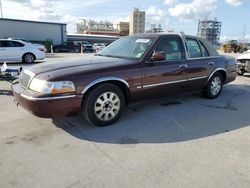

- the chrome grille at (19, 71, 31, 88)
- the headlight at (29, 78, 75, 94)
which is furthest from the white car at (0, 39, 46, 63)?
the headlight at (29, 78, 75, 94)

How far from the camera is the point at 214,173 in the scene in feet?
9.09

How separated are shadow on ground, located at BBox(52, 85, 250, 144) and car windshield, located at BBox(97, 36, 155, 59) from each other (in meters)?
1.15

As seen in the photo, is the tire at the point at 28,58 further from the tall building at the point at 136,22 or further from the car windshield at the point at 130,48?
the tall building at the point at 136,22

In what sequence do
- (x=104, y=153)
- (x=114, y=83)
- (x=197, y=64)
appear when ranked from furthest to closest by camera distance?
(x=197, y=64) → (x=114, y=83) → (x=104, y=153)

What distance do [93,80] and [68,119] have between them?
3.45 ft

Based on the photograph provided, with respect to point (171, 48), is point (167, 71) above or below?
below

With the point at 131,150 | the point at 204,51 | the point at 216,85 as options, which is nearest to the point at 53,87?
the point at 131,150

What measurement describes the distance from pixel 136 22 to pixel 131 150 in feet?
305

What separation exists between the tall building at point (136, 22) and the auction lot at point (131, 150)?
294 ft

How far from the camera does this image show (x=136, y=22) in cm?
9169

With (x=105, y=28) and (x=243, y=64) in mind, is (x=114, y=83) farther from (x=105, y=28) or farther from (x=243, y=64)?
(x=105, y=28)

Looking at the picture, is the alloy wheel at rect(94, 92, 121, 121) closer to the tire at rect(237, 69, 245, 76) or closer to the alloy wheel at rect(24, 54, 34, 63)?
the tire at rect(237, 69, 245, 76)

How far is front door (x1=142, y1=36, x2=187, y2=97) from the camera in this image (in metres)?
4.45

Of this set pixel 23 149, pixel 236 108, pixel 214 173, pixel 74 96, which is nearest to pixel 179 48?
pixel 236 108
